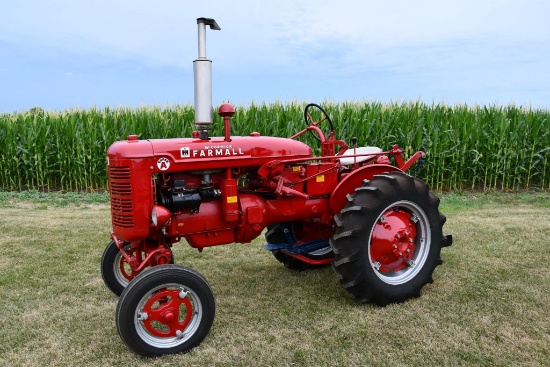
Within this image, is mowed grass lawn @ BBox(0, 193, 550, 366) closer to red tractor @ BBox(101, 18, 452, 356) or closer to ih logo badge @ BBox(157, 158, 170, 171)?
red tractor @ BBox(101, 18, 452, 356)

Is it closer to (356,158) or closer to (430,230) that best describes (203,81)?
(356,158)

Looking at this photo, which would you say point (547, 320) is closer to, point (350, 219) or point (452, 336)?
point (452, 336)

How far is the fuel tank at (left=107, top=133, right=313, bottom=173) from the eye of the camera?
136 inches

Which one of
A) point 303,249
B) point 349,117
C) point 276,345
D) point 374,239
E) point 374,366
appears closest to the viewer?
point 374,366

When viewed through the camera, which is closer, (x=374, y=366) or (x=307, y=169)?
(x=374, y=366)

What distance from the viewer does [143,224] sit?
11.4 feet

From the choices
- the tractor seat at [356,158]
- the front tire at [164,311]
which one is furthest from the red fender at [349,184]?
the front tire at [164,311]

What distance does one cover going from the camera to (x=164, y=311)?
10.6 ft

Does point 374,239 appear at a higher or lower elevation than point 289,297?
higher

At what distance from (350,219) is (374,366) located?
1125 millimetres

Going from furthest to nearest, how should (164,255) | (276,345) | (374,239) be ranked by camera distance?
(374,239) → (164,255) → (276,345)

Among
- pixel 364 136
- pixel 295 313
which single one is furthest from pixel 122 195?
pixel 364 136

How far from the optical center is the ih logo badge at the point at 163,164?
11.4 ft

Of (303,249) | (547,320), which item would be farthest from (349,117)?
(547,320)
